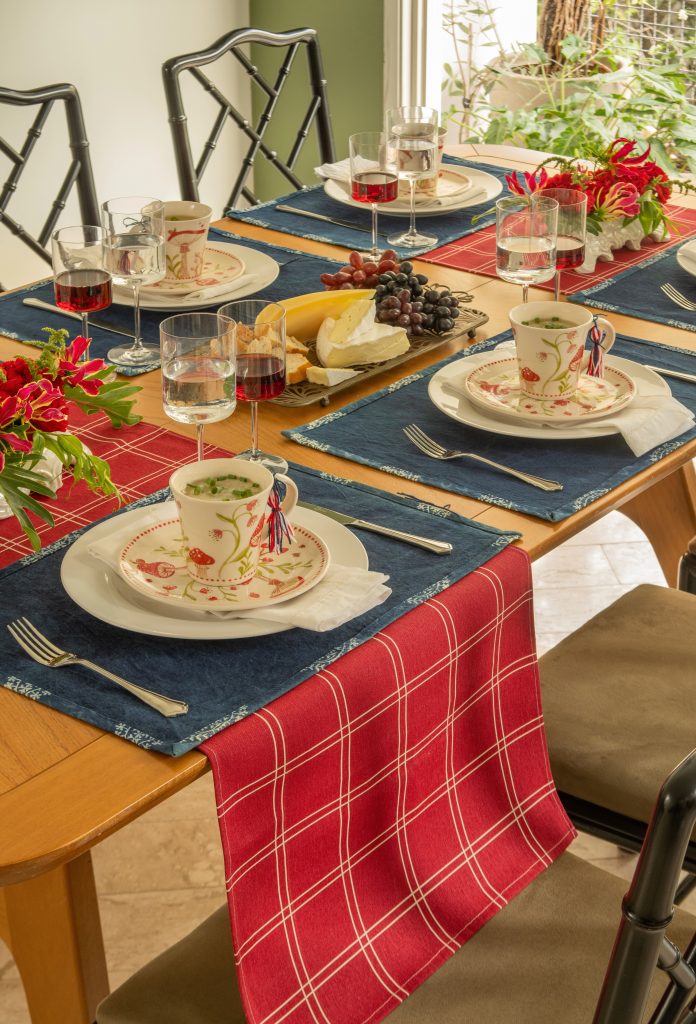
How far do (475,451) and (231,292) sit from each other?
22.0 inches

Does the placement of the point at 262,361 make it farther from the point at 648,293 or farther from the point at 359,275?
the point at 648,293

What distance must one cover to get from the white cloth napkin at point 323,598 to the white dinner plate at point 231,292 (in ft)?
2.17

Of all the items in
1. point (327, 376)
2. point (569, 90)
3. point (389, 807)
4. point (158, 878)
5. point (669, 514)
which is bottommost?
point (158, 878)

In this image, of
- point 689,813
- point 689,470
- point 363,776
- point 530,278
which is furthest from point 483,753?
point 689,470

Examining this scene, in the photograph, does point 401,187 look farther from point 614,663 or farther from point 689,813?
point 689,813

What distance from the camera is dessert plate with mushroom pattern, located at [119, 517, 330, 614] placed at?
107 cm

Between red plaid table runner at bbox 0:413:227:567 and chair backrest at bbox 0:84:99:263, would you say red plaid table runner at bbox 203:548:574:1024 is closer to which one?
red plaid table runner at bbox 0:413:227:567

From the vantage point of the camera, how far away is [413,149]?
1.96 meters

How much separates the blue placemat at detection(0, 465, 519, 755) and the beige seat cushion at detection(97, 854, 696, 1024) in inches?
11.0

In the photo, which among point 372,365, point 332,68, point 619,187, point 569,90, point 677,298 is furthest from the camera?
point 569,90

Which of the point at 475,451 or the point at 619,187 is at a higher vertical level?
the point at 619,187

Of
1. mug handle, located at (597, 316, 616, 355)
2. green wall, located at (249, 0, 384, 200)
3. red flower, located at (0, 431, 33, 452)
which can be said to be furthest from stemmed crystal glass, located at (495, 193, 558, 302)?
green wall, located at (249, 0, 384, 200)

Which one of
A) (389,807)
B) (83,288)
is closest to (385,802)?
(389,807)

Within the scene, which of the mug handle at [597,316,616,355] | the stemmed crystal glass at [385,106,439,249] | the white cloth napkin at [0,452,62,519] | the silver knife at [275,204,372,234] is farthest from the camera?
the silver knife at [275,204,372,234]
